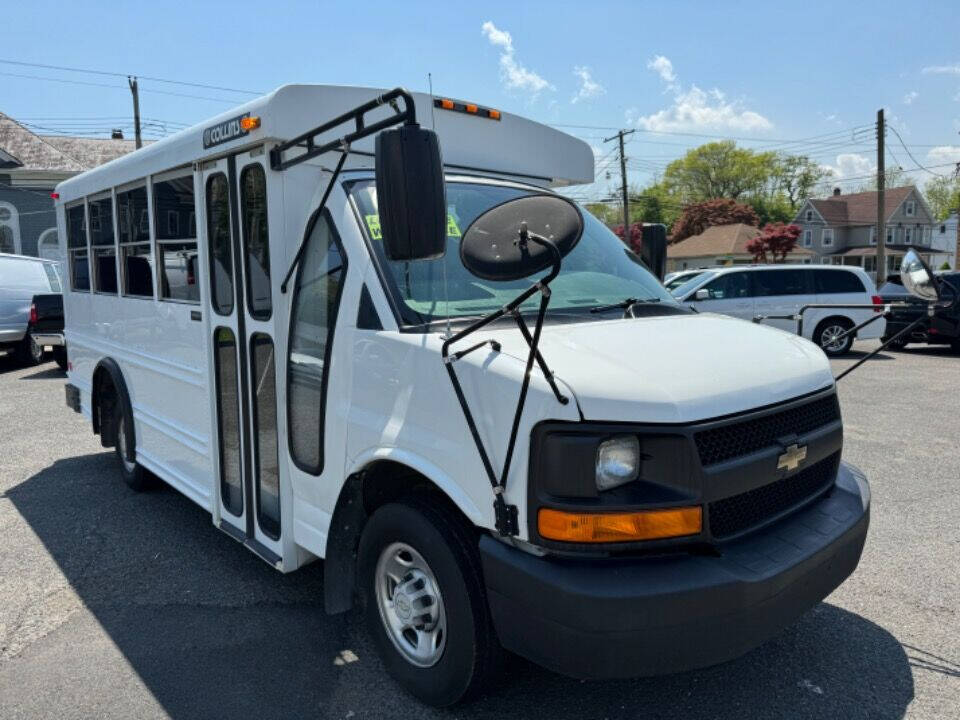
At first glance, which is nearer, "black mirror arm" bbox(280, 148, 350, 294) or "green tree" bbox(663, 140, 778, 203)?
"black mirror arm" bbox(280, 148, 350, 294)

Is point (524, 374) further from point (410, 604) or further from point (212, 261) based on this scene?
point (212, 261)

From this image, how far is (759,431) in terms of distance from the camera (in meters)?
2.53

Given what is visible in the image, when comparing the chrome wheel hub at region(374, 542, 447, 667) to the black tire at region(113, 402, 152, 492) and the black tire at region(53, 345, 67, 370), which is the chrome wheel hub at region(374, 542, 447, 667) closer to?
the black tire at region(113, 402, 152, 492)

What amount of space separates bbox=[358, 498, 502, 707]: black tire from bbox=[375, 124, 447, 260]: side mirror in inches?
39.7

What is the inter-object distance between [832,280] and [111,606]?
13918 mm

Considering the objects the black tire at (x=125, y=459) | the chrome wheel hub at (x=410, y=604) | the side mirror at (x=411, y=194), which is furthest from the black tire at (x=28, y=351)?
the side mirror at (x=411, y=194)

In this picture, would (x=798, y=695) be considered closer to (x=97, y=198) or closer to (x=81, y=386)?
(x=97, y=198)

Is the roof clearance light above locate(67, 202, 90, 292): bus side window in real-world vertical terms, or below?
above

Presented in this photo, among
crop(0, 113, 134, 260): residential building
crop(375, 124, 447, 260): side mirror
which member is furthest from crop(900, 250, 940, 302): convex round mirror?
crop(0, 113, 134, 260): residential building

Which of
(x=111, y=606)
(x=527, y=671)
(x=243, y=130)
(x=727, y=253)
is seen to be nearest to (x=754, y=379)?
(x=527, y=671)

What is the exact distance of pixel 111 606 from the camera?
3857 mm

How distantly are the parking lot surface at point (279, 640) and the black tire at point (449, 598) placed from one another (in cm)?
13

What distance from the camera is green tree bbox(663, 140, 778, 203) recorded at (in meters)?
78.1

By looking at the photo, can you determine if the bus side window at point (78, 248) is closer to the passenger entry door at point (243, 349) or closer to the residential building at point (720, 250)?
the passenger entry door at point (243, 349)
